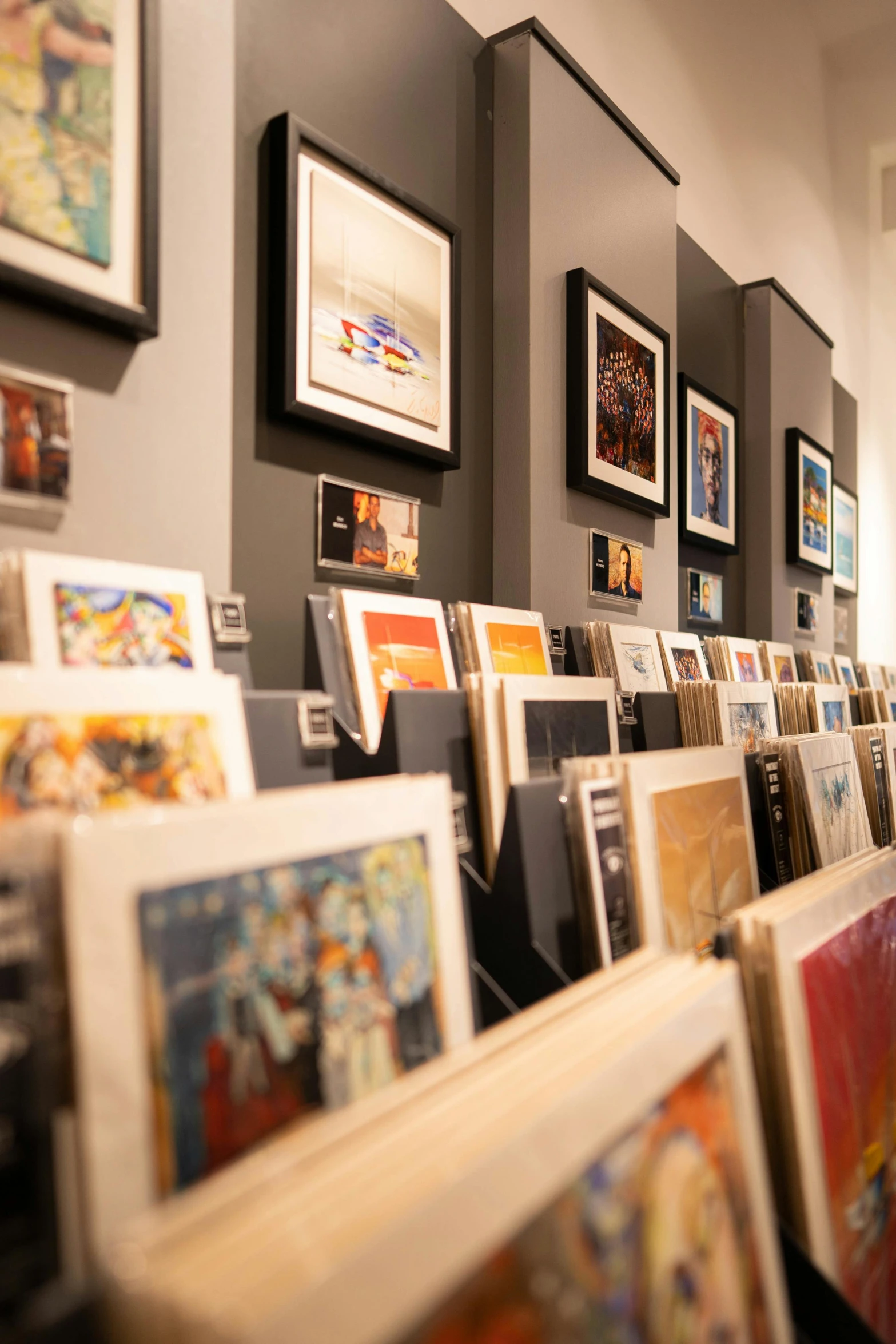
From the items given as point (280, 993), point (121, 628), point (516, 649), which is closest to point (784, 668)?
point (516, 649)

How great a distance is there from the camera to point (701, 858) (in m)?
1.20

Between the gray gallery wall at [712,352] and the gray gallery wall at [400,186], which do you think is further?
the gray gallery wall at [712,352]

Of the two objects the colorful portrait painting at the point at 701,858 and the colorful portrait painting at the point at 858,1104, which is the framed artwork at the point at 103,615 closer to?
the colorful portrait painting at the point at 701,858

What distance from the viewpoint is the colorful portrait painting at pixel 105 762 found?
725mm

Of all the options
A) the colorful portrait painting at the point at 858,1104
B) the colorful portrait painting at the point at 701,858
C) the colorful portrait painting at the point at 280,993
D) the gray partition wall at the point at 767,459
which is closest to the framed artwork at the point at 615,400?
the colorful portrait painting at the point at 701,858

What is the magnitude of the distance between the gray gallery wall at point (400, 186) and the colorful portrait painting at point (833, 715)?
3.53ft

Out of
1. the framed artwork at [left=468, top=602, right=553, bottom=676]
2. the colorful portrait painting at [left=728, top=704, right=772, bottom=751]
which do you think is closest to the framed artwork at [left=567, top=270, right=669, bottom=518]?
the framed artwork at [left=468, top=602, right=553, bottom=676]

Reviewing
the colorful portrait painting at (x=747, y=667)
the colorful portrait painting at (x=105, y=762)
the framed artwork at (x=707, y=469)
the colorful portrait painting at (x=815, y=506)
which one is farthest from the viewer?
the colorful portrait painting at (x=815, y=506)

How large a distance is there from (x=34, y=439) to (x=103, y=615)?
0.25m

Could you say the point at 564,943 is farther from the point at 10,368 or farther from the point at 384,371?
the point at 384,371

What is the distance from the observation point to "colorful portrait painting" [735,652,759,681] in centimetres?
295

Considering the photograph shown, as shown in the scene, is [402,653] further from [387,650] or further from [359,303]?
[359,303]

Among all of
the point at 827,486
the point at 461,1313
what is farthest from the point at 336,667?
the point at 827,486

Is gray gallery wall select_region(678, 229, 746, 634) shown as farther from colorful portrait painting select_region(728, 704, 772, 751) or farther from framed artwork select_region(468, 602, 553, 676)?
framed artwork select_region(468, 602, 553, 676)
